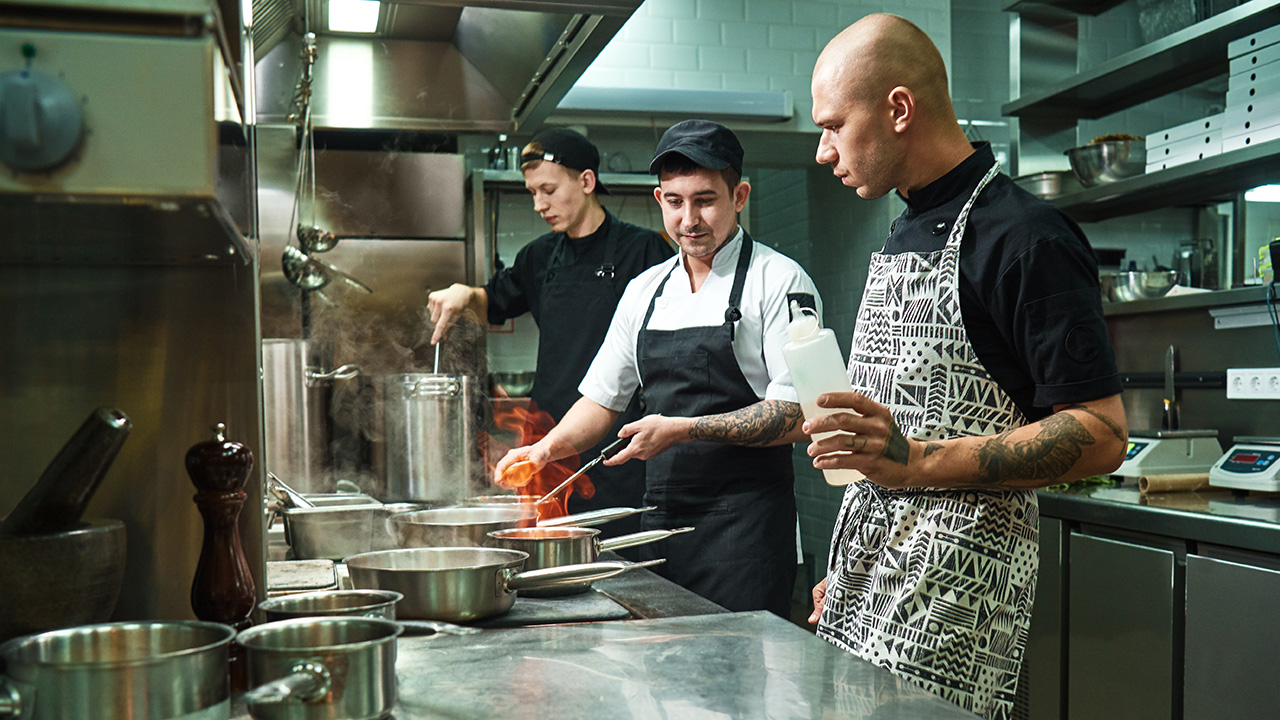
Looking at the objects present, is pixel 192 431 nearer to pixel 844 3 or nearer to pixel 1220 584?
pixel 1220 584

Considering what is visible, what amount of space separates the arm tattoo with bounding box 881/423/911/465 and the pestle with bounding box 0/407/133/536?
924 millimetres

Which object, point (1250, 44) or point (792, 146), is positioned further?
point (792, 146)

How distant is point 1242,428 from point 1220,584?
1.02m

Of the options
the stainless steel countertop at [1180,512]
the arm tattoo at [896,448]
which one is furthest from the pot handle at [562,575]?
the stainless steel countertop at [1180,512]

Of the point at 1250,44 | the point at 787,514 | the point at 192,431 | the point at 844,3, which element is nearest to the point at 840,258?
the point at 844,3

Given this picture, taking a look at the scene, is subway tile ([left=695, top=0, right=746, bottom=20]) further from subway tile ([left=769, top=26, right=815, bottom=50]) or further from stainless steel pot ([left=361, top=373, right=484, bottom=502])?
stainless steel pot ([left=361, top=373, right=484, bottom=502])

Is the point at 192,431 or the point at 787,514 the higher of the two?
the point at 192,431

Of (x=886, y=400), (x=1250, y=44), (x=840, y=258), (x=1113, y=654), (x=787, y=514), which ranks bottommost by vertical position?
(x=1113, y=654)

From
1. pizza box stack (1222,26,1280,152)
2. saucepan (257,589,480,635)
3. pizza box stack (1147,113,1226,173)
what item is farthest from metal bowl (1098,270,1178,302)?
saucepan (257,589,480,635)

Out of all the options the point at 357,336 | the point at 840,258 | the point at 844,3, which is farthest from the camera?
the point at 840,258

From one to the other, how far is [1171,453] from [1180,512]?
58 centimetres

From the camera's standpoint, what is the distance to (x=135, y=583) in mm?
1056

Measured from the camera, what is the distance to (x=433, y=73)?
9.32 feet

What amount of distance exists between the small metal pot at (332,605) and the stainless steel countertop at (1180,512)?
202 centimetres
